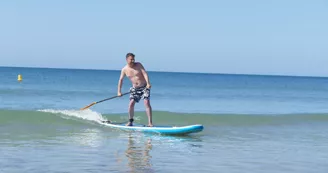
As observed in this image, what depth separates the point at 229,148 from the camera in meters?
10.9

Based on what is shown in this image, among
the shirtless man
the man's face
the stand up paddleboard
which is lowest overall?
the stand up paddleboard

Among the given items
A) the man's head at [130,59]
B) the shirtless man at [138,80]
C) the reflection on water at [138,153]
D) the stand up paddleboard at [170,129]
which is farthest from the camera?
the shirtless man at [138,80]

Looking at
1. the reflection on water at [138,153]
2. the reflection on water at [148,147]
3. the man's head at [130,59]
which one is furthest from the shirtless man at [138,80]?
the reflection on water at [138,153]

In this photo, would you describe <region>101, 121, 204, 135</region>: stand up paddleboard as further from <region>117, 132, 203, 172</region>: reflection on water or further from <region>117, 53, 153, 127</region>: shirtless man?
<region>117, 53, 153, 127</region>: shirtless man

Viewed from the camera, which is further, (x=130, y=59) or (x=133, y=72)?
(x=133, y=72)

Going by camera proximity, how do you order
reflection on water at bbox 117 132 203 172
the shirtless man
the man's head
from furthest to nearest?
1. the shirtless man
2. the man's head
3. reflection on water at bbox 117 132 203 172

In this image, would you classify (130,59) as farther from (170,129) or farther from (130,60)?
(170,129)

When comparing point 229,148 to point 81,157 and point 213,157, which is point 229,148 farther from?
point 81,157

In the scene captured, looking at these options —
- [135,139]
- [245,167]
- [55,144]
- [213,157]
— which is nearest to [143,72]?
[135,139]

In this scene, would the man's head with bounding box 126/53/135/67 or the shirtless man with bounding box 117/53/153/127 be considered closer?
the man's head with bounding box 126/53/135/67

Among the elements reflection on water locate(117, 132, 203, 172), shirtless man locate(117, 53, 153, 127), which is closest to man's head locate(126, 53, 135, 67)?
shirtless man locate(117, 53, 153, 127)

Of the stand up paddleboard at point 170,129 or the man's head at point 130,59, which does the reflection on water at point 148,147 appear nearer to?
the stand up paddleboard at point 170,129

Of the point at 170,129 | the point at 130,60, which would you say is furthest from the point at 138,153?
the point at 130,60

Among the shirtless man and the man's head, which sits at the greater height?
the man's head
